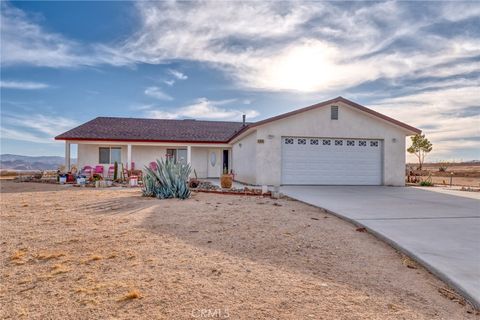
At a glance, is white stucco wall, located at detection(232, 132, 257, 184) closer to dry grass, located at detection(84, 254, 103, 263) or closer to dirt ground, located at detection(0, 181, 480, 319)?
dirt ground, located at detection(0, 181, 480, 319)

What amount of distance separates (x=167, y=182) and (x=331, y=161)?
29.3ft

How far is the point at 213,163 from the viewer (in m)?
23.5

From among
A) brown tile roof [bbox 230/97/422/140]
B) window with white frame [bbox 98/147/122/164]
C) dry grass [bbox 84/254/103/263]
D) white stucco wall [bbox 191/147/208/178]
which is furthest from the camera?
white stucco wall [bbox 191/147/208/178]

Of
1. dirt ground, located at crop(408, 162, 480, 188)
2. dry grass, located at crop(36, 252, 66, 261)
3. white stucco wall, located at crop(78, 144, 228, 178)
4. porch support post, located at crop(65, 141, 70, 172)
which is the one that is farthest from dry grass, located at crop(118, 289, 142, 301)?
dirt ground, located at crop(408, 162, 480, 188)

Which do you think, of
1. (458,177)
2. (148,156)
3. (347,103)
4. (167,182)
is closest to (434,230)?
(167,182)

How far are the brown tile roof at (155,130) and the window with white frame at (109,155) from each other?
1.33 meters

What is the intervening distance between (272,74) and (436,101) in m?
9.46

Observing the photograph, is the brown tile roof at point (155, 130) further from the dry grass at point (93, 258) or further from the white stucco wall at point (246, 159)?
the dry grass at point (93, 258)

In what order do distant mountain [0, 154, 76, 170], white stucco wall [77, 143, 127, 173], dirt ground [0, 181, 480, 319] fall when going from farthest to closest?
distant mountain [0, 154, 76, 170], white stucco wall [77, 143, 127, 173], dirt ground [0, 181, 480, 319]

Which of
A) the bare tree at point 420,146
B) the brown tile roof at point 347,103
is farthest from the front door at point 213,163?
the bare tree at point 420,146

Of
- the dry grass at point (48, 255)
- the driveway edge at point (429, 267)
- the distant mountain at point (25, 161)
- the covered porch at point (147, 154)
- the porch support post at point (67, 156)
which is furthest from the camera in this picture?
the distant mountain at point (25, 161)

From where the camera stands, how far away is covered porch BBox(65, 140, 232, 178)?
20.7 m

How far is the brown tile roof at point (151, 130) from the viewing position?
20.4m

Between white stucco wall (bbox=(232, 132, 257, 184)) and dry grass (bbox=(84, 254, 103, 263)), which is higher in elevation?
white stucco wall (bbox=(232, 132, 257, 184))
